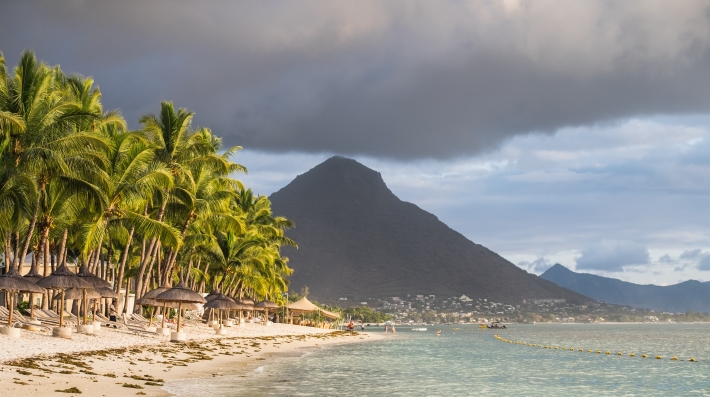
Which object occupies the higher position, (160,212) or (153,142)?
(153,142)

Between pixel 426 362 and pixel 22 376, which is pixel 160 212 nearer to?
pixel 426 362

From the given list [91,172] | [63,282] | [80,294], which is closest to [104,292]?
[80,294]

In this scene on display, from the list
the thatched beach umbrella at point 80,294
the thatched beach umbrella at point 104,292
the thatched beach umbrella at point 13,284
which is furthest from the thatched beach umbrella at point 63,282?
the thatched beach umbrella at point 13,284

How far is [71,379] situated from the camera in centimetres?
1889

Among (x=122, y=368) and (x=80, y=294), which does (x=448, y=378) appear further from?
(x=80, y=294)

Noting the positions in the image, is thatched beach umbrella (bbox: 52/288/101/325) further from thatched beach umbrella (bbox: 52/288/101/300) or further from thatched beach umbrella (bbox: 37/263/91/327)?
thatched beach umbrella (bbox: 37/263/91/327)

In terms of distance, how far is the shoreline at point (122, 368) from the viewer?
17.5 meters

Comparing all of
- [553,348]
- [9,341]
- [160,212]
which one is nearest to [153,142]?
[160,212]

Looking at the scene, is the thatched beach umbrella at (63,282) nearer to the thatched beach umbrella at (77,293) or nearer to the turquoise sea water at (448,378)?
the thatched beach umbrella at (77,293)

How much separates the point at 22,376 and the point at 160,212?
24.4 metres

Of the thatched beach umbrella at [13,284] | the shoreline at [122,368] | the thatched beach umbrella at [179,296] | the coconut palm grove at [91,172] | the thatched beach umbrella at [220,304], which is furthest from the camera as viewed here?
the thatched beach umbrella at [220,304]

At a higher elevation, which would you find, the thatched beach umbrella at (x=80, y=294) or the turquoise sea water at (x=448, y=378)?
the thatched beach umbrella at (x=80, y=294)

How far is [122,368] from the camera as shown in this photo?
76.6ft

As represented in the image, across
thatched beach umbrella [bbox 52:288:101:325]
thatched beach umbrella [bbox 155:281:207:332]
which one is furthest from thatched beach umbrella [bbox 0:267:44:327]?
thatched beach umbrella [bbox 155:281:207:332]
